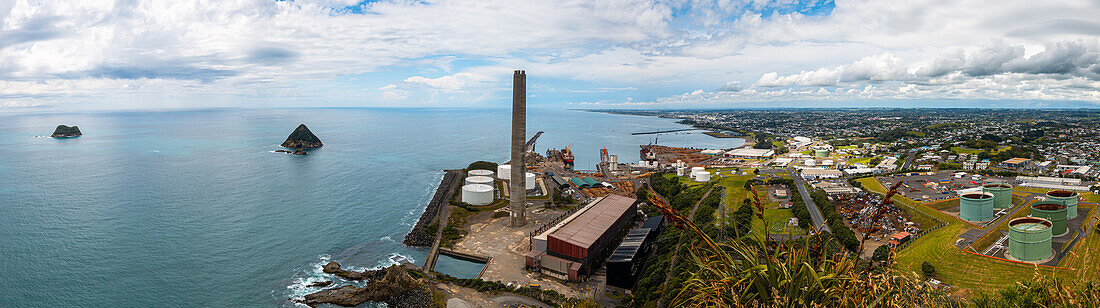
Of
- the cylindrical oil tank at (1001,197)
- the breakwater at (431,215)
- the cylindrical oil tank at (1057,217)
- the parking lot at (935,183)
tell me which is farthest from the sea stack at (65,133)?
the cylindrical oil tank at (1057,217)

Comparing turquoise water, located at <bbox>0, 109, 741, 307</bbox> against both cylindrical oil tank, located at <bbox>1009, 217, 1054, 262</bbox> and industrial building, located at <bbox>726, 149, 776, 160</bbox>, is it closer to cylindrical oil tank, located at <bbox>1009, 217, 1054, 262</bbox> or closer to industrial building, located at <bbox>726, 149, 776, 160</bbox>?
cylindrical oil tank, located at <bbox>1009, 217, 1054, 262</bbox>

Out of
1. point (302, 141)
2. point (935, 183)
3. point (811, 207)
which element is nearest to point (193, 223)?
point (811, 207)

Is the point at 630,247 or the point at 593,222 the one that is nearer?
the point at 630,247

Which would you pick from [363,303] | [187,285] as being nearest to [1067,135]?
[363,303]

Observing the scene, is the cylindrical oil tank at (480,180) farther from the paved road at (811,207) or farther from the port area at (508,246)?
the paved road at (811,207)

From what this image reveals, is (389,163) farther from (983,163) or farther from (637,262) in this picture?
(983,163)

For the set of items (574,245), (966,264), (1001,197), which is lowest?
(966,264)

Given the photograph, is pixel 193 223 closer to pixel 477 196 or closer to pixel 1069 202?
pixel 477 196

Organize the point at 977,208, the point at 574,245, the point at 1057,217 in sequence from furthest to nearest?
the point at 977,208
the point at 1057,217
the point at 574,245
